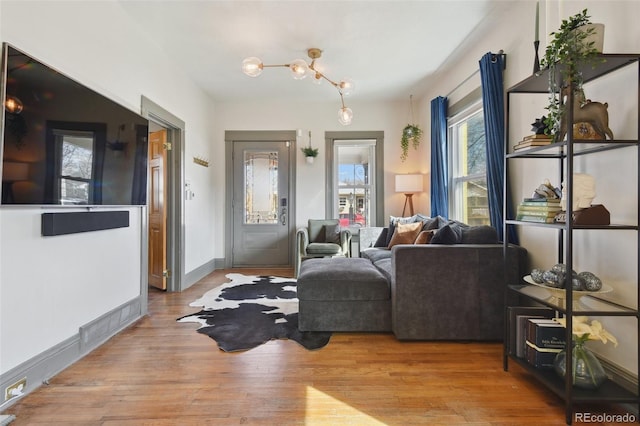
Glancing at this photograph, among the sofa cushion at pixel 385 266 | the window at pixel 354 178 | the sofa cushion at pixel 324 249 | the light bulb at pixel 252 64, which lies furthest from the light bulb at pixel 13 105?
the window at pixel 354 178

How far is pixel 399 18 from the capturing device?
2.84 metres

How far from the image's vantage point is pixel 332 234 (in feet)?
15.8

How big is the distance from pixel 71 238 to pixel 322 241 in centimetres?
328

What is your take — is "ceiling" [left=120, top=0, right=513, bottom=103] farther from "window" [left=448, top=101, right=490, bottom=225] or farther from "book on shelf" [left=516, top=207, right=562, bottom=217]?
"book on shelf" [left=516, top=207, right=562, bottom=217]

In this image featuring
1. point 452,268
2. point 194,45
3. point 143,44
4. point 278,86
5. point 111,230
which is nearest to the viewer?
point 452,268

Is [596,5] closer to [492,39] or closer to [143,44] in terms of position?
[492,39]

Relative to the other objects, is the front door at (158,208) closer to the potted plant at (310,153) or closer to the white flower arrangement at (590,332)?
the potted plant at (310,153)

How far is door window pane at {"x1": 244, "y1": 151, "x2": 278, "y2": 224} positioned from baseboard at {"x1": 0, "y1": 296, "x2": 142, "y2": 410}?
2682 millimetres

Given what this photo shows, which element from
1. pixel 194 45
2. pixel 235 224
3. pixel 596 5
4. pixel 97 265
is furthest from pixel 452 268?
pixel 235 224

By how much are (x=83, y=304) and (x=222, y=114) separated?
12.6 ft

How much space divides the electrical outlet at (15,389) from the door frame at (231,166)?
3574 mm

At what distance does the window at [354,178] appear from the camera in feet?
17.3

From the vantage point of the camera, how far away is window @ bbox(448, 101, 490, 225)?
349 centimetres

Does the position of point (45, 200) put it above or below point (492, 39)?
below
